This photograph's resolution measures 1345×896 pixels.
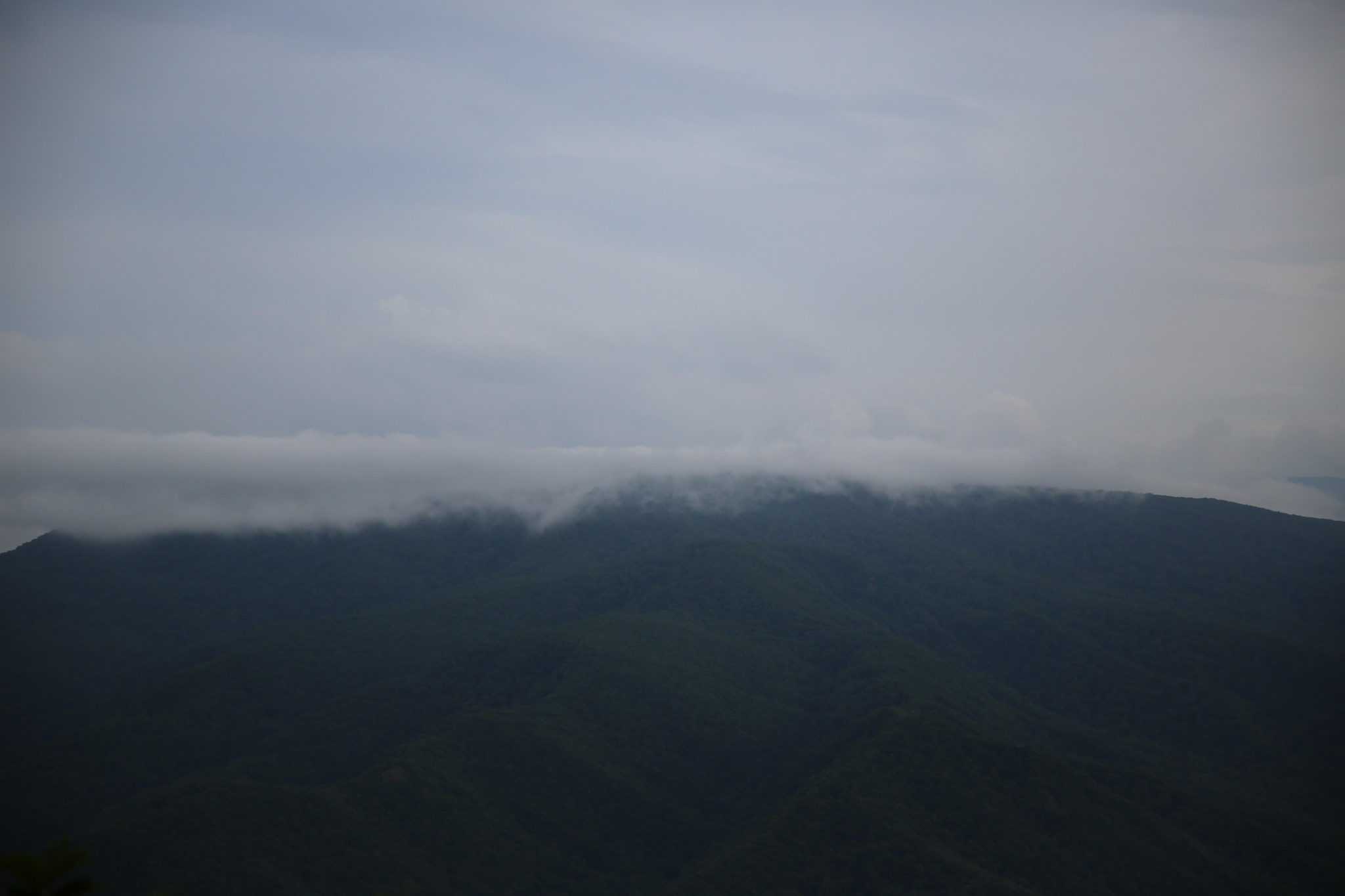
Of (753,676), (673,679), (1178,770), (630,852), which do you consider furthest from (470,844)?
(1178,770)

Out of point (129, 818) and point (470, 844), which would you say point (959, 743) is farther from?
point (129, 818)

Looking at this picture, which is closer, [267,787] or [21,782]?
[267,787]

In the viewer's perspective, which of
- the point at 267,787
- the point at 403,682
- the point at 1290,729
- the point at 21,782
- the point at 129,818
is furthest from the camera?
the point at 403,682

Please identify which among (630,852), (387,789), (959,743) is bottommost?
(630,852)

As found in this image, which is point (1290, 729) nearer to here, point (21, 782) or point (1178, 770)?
point (1178, 770)

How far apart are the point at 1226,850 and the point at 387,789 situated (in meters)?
113

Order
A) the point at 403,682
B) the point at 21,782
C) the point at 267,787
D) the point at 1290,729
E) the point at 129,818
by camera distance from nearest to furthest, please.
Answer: the point at 129,818, the point at 267,787, the point at 21,782, the point at 1290,729, the point at 403,682

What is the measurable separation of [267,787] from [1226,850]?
413ft

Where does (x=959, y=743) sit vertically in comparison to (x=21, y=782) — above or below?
above

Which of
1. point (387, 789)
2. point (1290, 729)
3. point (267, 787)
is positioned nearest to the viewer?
point (267, 787)

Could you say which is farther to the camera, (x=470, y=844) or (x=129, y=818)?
(x=470, y=844)

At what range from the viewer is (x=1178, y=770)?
157 m

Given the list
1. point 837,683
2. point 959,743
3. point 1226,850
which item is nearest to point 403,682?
point 837,683

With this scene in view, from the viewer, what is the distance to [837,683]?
17962cm
